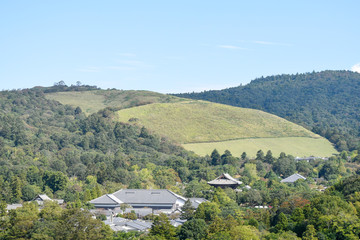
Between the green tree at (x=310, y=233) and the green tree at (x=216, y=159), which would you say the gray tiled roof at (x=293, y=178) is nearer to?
the green tree at (x=216, y=159)

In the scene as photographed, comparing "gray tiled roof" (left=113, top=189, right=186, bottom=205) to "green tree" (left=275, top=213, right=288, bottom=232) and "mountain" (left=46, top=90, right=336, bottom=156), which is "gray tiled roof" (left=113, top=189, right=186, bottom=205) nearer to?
"green tree" (left=275, top=213, right=288, bottom=232)

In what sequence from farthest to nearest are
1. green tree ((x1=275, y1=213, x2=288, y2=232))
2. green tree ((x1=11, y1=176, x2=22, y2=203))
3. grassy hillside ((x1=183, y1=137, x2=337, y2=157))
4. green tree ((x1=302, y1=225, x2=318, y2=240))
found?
grassy hillside ((x1=183, y1=137, x2=337, y2=157)) → green tree ((x1=11, y1=176, x2=22, y2=203)) → green tree ((x1=275, y1=213, x2=288, y2=232)) → green tree ((x1=302, y1=225, x2=318, y2=240))

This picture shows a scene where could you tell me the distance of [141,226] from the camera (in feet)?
216

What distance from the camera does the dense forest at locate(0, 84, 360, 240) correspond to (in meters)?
57.1

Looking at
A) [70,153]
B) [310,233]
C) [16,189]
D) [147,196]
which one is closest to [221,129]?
[70,153]

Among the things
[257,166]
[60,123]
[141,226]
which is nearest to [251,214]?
[141,226]

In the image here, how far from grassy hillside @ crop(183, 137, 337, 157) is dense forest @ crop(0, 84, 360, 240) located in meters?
5.75

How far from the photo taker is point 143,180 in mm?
106375

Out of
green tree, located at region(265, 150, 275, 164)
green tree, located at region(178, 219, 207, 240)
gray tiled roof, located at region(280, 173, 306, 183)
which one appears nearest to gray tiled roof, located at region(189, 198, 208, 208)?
green tree, located at region(178, 219, 207, 240)

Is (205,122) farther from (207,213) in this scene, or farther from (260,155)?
(207,213)

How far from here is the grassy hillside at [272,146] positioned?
145875 mm

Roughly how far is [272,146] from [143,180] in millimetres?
53658

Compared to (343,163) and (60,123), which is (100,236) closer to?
(343,163)

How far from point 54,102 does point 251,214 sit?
13798cm
